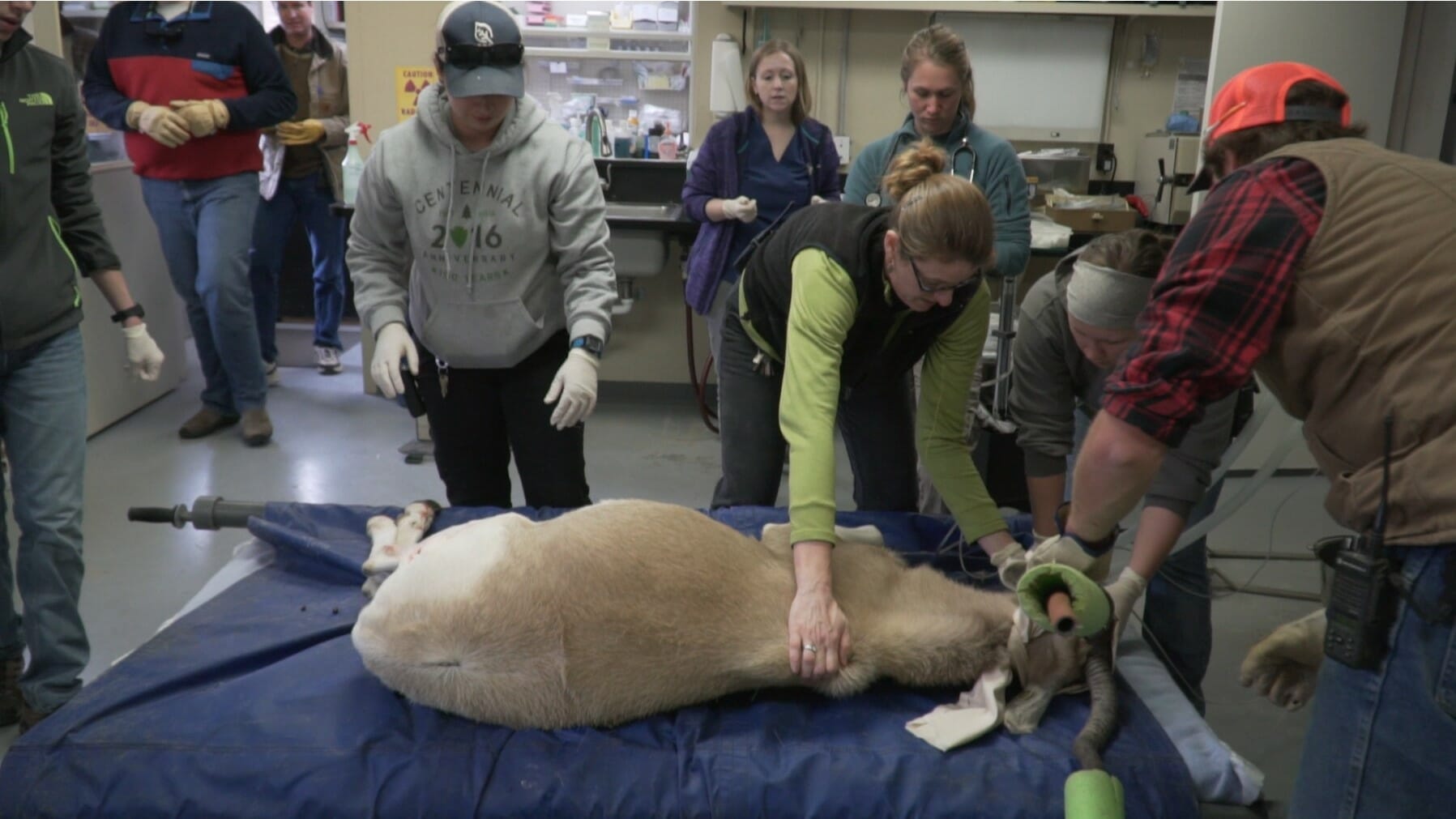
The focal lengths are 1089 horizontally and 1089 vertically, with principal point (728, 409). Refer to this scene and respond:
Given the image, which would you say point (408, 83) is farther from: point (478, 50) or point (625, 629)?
point (625, 629)

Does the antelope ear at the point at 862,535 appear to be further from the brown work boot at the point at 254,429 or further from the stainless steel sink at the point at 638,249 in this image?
the brown work boot at the point at 254,429

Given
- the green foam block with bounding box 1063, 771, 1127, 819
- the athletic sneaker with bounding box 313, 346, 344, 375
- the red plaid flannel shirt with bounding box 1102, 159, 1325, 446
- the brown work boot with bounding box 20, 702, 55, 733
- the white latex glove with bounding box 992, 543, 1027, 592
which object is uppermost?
the red plaid flannel shirt with bounding box 1102, 159, 1325, 446

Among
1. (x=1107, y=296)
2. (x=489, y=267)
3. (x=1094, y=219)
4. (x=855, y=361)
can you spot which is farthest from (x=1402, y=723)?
(x=1094, y=219)

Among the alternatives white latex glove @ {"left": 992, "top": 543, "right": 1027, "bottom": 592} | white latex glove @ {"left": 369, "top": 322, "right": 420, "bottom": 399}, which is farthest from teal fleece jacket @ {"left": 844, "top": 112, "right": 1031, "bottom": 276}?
white latex glove @ {"left": 369, "top": 322, "right": 420, "bottom": 399}

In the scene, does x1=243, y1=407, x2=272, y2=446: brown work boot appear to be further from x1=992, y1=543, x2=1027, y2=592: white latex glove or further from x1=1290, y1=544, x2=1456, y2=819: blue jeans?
x1=1290, y1=544, x2=1456, y2=819: blue jeans

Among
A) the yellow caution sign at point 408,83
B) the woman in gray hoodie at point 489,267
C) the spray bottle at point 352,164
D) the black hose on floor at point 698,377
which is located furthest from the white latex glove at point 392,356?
the yellow caution sign at point 408,83

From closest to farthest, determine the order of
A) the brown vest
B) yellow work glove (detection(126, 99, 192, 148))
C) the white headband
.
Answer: the brown vest → the white headband → yellow work glove (detection(126, 99, 192, 148))

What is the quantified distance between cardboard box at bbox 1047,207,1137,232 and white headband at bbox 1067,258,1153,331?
2838mm

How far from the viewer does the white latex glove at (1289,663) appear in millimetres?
1625

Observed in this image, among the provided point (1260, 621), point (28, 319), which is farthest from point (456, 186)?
point (1260, 621)

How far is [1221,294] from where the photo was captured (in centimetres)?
118

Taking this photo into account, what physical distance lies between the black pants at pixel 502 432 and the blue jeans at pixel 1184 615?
44.7 inches

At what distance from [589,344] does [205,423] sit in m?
2.84

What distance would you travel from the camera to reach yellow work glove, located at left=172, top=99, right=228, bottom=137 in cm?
389
